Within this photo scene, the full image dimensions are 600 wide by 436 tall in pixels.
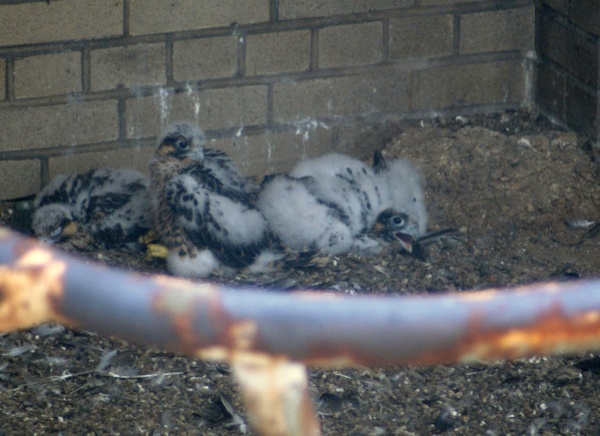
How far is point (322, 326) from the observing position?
93 centimetres

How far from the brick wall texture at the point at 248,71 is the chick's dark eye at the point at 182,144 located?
51 cm

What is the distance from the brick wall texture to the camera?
5.19 m

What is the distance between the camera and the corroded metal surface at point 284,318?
94cm

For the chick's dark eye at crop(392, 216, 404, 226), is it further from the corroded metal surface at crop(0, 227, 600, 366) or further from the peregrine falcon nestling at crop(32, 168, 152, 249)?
the corroded metal surface at crop(0, 227, 600, 366)

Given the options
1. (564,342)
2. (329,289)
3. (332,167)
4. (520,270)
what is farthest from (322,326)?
(332,167)

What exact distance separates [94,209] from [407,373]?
6.76 feet

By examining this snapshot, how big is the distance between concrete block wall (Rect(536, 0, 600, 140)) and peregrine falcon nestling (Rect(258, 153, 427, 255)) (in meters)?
1.06

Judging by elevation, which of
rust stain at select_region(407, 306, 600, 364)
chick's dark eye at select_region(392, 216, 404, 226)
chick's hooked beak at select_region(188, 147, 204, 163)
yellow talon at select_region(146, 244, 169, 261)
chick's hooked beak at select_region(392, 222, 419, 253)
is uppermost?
rust stain at select_region(407, 306, 600, 364)

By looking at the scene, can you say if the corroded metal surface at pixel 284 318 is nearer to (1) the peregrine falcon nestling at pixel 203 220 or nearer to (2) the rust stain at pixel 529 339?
(2) the rust stain at pixel 529 339

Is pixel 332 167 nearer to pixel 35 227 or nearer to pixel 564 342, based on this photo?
pixel 35 227

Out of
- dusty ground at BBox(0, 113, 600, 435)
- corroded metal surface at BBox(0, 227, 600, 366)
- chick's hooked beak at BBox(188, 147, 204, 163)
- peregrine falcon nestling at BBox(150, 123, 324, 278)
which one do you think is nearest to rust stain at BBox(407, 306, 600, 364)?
corroded metal surface at BBox(0, 227, 600, 366)

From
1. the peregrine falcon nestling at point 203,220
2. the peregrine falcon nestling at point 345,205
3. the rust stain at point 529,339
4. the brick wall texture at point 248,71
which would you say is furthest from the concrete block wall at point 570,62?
the rust stain at point 529,339

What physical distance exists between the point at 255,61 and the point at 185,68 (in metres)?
0.41

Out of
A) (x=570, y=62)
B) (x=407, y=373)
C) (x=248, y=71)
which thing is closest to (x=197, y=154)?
(x=248, y=71)
